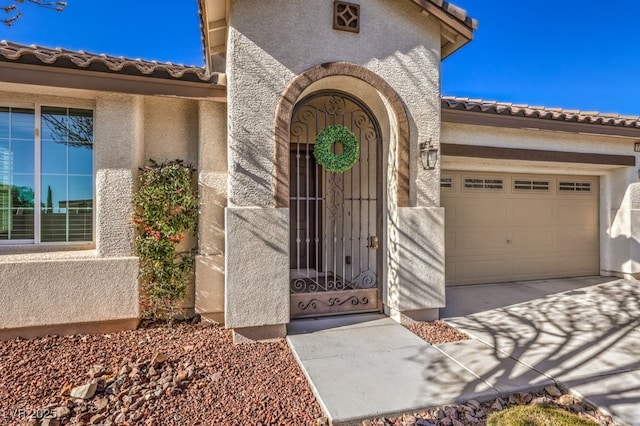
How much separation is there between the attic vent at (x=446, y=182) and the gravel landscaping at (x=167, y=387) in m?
4.65

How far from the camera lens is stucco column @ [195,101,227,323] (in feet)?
22.4

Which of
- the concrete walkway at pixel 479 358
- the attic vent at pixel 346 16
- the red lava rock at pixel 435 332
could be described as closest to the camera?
the concrete walkway at pixel 479 358

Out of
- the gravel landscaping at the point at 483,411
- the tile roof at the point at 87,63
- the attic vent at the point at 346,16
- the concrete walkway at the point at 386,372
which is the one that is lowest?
the gravel landscaping at the point at 483,411

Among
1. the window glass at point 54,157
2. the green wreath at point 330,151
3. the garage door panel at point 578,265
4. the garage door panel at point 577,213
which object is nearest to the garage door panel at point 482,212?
the garage door panel at point 577,213

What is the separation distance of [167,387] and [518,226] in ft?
32.8

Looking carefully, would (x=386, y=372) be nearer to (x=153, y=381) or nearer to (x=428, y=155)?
(x=153, y=381)

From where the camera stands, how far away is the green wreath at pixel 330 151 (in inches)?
278

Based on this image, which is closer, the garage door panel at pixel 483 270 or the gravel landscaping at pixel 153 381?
the gravel landscaping at pixel 153 381

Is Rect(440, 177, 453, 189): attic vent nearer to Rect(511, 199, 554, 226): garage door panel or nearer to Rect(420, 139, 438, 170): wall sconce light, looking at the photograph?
Rect(511, 199, 554, 226): garage door panel

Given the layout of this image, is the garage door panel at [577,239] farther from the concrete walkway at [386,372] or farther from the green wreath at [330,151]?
the green wreath at [330,151]

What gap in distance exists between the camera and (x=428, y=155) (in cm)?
700

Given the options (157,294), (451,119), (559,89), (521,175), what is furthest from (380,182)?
(559,89)

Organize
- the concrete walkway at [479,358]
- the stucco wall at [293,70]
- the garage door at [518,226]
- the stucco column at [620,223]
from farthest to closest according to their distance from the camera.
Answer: the stucco column at [620,223]
the garage door at [518,226]
the stucco wall at [293,70]
the concrete walkway at [479,358]

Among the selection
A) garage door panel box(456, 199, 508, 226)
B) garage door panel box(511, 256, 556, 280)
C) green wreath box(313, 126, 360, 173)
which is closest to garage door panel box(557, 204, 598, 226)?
garage door panel box(511, 256, 556, 280)
